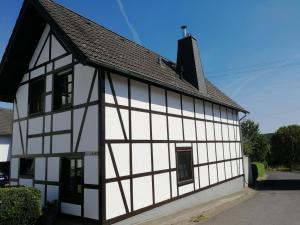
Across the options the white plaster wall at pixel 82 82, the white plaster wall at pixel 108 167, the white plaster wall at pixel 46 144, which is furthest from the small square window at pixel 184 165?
the white plaster wall at pixel 46 144

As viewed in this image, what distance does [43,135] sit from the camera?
9.69 meters

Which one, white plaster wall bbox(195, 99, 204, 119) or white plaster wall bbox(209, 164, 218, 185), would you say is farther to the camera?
white plaster wall bbox(209, 164, 218, 185)

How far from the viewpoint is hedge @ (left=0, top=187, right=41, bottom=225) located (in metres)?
7.11

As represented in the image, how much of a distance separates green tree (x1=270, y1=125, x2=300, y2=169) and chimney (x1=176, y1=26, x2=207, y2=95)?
31.9 meters

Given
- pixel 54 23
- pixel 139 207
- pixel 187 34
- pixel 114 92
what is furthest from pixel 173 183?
pixel 187 34

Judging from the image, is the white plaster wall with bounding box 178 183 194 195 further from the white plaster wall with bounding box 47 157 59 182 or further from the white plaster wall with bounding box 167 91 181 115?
the white plaster wall with bounding box 47 157 59 182

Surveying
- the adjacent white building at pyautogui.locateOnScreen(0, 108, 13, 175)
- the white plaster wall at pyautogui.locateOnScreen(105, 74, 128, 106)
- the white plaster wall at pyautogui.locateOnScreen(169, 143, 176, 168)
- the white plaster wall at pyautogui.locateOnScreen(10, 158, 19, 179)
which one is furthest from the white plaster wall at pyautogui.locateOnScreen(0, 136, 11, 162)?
the white plaster wall at pyautogui.locateOnScreen(105, 74, 128, 106)

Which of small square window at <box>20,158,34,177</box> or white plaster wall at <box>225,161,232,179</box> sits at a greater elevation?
small square window at <box>20,158,34,177</box>

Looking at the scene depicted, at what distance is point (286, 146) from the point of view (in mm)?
41625

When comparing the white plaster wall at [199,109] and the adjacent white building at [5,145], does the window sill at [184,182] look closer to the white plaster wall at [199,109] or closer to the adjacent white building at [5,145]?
the white plaster wall at [199,109]

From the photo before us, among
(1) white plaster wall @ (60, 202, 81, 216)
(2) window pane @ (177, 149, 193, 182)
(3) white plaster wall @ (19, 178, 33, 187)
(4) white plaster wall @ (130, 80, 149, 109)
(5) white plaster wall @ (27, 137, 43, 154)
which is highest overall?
(4) white plaster wall @ (130, 80, 149, 109)

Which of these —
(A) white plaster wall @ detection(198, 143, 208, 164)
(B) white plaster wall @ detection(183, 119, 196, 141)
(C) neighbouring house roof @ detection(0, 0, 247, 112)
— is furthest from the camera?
(A) white plaster wall @ detection(198, 143, 208, 164)

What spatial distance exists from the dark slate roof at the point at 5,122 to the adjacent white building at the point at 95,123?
12.9 m

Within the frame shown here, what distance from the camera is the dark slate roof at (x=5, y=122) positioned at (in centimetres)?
2354
